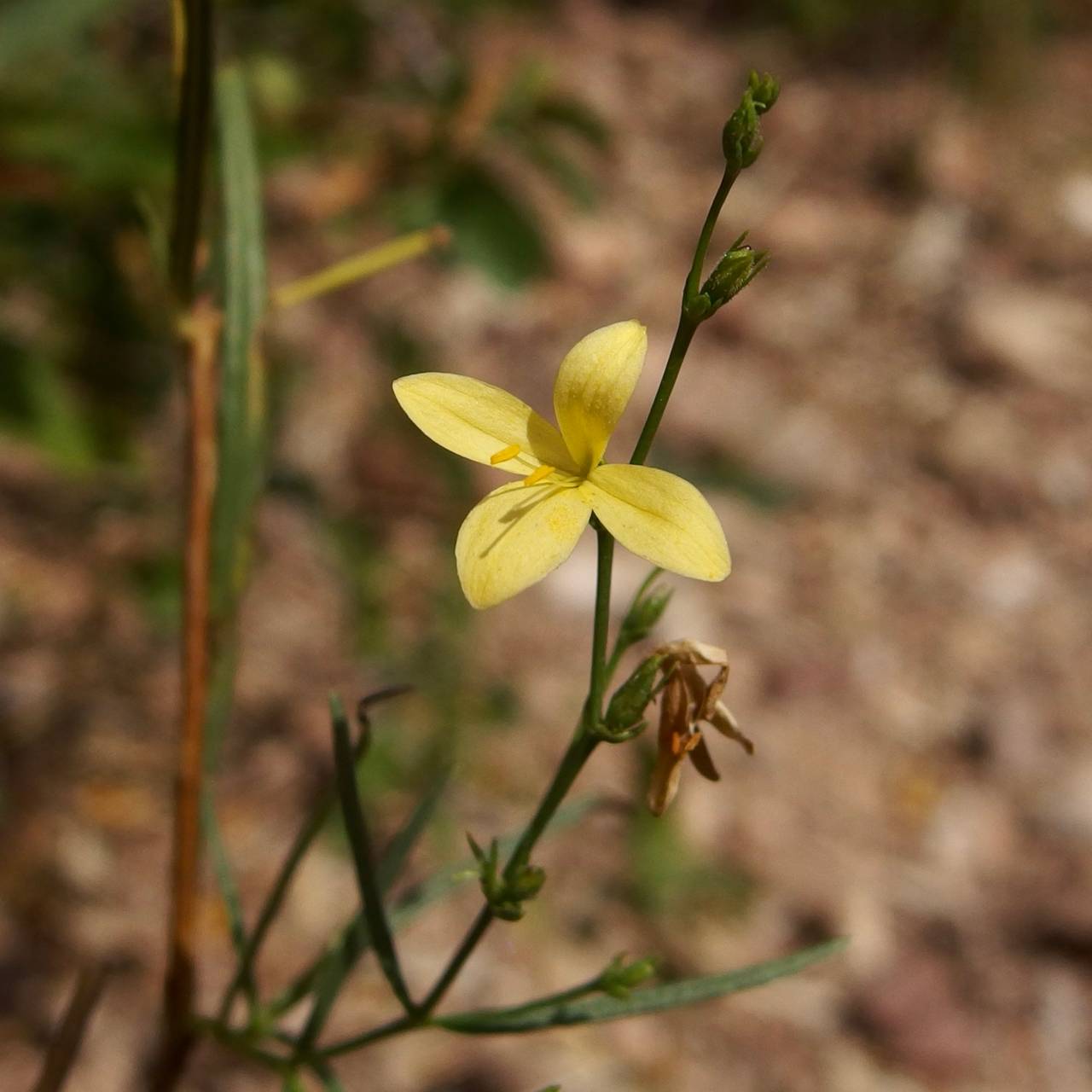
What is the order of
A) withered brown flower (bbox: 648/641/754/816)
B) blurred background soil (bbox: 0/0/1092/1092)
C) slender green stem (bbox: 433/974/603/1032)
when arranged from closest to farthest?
withered brown flower (bbox: 648/641/754/816), slender green stem (bbox: 433/974/603/1032), blurred background soil (bbox: 0/0/1092/1092)

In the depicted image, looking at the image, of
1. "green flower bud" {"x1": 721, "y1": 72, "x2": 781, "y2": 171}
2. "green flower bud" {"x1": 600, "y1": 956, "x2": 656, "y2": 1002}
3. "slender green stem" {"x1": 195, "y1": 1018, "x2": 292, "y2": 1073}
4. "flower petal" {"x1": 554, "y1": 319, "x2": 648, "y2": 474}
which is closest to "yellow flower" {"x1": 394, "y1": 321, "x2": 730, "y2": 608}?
"flower petal" {"x1": 554, "y1": 319, "x2": 648, "y2": 474}

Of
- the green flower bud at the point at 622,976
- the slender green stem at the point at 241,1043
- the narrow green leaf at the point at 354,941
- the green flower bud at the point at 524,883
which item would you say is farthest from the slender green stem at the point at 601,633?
the slender green stem at the point at 241,1043

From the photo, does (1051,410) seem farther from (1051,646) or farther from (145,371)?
(145,371)

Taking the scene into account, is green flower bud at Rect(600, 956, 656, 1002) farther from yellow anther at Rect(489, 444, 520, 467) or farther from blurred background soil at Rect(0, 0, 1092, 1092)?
blurred background soil at Rect(0, 0, 1092, 1092)

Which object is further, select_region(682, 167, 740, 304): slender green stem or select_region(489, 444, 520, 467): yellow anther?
select_region(489, 444, 520, 467): yellow anther

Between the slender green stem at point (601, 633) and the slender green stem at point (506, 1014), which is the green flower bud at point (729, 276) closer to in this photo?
the slender green stem at point (601, 633)

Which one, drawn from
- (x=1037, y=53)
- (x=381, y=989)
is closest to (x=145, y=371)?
(x=381, y=989)
